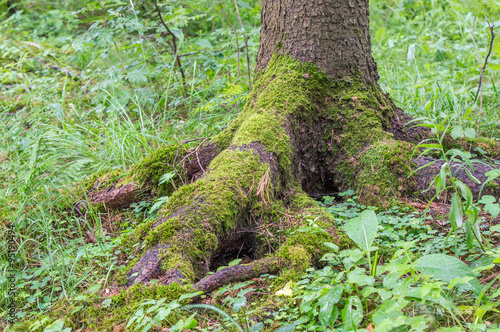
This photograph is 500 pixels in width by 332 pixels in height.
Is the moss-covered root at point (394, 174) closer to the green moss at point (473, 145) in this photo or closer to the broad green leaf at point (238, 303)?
the green moss at point (473, 145)

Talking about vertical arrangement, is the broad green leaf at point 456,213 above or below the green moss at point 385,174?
above

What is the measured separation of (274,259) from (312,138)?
1.19 meters

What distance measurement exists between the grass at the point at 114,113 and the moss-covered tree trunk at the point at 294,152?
0.51 meters

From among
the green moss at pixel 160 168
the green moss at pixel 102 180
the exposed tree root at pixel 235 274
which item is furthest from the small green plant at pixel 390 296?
the green moss at pixel 102 180

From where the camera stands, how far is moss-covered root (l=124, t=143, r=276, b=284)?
2.11 meters

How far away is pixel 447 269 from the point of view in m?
1.64

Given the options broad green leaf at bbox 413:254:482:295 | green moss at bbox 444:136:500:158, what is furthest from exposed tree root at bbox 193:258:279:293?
green moss at bbox 444:136:500:158

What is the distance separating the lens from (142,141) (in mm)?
3641

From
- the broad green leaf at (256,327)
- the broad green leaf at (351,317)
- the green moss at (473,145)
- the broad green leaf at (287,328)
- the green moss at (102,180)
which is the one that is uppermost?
the green moss at (102,180)

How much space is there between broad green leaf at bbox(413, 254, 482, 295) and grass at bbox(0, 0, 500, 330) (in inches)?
30.5

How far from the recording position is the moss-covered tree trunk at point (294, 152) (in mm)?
2342

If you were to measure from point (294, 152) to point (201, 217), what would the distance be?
977mm

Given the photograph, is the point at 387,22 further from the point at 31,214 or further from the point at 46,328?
the point at 46,328

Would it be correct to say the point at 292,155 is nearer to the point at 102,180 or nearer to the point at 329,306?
the point at 329,306
